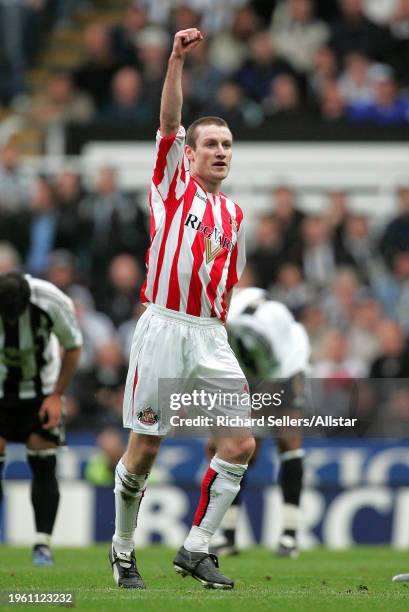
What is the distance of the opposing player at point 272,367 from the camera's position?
38.5 feet

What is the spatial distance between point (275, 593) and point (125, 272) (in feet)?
29.9

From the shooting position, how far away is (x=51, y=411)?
34.2ft

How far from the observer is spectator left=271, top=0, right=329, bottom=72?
19.3 meters

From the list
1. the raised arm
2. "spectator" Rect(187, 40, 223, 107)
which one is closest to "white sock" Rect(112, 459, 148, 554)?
the raised arm

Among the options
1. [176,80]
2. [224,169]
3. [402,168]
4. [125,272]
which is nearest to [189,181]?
[224,169]

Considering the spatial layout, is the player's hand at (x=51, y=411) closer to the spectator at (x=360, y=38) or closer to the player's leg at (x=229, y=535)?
the player's leg at (x=229, y=535)

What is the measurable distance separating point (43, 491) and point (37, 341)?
43.7 inches

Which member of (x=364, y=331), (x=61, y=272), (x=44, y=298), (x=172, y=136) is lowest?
(x=364, y=331)

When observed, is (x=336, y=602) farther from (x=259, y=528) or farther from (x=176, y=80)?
(x=259, y=528)

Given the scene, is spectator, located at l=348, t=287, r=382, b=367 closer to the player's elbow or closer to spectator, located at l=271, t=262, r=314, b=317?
spectator, located at l=271, t=262, r=314, b=317

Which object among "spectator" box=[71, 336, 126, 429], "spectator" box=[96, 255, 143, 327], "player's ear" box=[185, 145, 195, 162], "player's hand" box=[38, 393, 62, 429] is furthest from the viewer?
"spectator" box=[96, 255, 143, 327]

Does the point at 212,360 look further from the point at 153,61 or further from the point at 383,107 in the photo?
the point at 153,61

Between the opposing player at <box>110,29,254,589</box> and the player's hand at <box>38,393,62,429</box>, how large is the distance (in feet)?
8.41

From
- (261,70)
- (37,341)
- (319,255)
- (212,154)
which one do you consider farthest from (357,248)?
(212,154)
